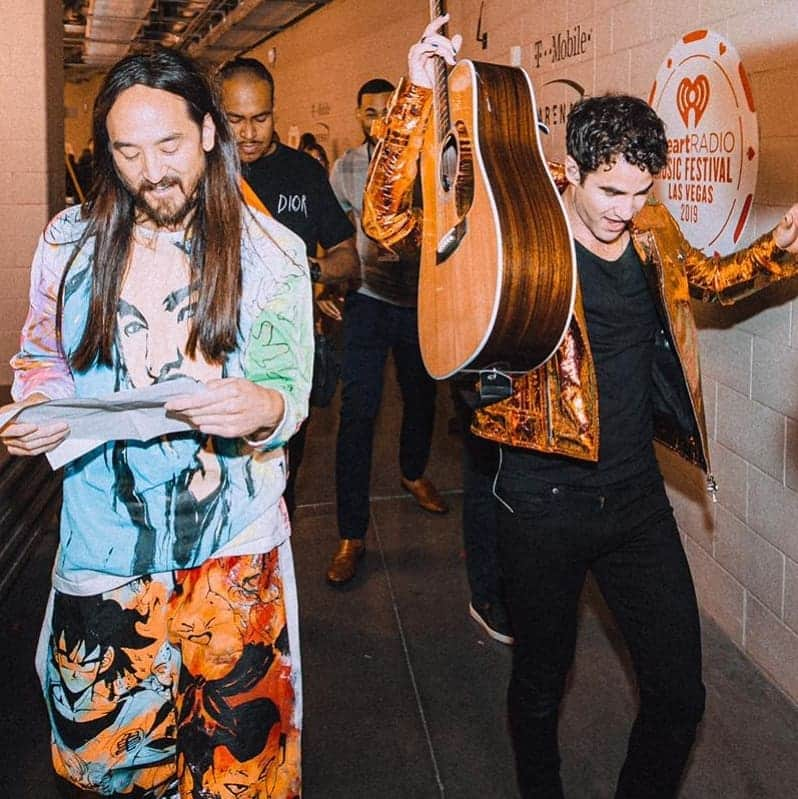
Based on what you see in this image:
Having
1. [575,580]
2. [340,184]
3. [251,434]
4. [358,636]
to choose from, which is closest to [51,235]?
[251,434]

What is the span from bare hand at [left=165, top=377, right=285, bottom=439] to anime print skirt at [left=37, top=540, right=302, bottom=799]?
0.99ft

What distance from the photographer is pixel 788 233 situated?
1861 millimetres

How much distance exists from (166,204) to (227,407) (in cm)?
38

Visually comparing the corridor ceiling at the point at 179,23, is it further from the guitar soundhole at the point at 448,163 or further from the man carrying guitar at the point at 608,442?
the man carrying guitar at the point at 608,442

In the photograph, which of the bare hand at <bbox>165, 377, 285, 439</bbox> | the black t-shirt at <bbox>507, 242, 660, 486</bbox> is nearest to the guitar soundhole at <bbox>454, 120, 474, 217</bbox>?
the black t-shirt at <bbox>507, 242, 660, 486</bbox>

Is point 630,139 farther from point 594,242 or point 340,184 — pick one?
point 340,184

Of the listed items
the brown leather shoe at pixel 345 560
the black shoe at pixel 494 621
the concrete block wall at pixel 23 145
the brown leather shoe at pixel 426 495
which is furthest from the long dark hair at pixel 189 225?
the concrete block wall at pixel 23 145

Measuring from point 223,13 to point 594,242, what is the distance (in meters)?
10.2

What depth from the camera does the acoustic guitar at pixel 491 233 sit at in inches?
66.9

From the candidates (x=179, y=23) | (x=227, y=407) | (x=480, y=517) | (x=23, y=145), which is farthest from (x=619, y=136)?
(x=179, y=23)

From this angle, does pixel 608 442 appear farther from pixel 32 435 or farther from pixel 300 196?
pixel 300 196

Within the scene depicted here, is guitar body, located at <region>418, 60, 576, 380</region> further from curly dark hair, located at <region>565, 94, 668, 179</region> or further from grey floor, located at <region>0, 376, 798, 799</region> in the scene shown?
grey floor, located at <region>0, 376, 798, 799</region>

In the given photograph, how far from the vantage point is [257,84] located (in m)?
2.88

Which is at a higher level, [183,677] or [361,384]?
[361,384]
